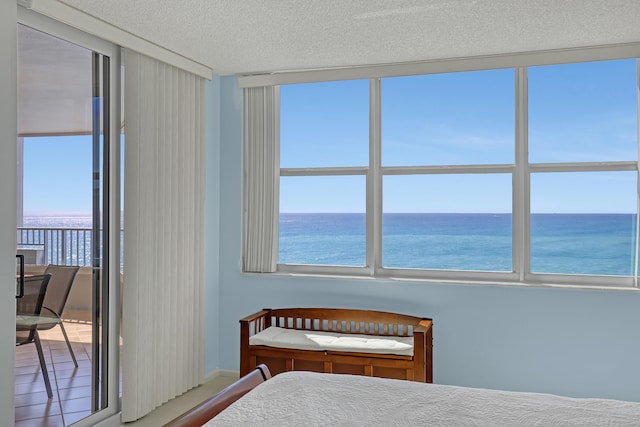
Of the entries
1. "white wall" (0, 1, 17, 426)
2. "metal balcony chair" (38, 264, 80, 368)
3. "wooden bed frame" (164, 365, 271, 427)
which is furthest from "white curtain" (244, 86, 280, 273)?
"white wall" (0, 1, 17, 426)

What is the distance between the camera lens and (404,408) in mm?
2047

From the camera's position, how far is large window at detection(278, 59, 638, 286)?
4047 mm

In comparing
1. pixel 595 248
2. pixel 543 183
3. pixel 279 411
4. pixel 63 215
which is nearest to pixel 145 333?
pixel 63 215

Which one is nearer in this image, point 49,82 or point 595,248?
point 49,82

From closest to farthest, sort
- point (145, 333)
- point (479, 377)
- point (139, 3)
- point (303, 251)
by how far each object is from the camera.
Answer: point (139, 3) → point (145, 333) → point (479, 377) → point (303, 251)

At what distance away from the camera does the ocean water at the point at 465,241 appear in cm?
409

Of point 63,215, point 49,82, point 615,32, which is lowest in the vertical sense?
point 63,215

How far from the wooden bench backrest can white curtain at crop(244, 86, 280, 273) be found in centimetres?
45

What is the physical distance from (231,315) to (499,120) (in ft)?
9.10

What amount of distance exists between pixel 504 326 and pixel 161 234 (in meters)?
2.56

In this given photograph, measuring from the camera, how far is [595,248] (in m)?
4.22

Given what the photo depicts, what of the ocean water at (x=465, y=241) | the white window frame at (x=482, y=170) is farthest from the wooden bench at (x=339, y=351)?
the ocean water at (x=465, y=241)

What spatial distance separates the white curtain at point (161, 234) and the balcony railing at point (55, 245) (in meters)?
0.29

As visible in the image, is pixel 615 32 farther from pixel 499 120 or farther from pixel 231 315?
pixel 231 315
